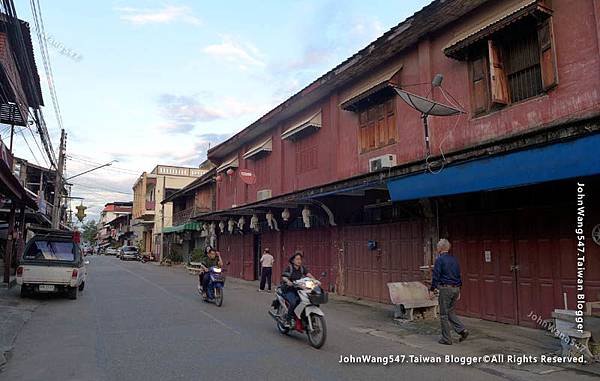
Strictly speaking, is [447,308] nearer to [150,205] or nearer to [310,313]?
[310,313]

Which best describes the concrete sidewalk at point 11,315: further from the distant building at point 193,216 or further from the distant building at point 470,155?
the distant building at point 193,216

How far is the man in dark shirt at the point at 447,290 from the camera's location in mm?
8398

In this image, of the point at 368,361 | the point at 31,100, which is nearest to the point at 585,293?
the point at 368,361

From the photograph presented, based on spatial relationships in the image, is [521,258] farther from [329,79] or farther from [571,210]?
[329,79]

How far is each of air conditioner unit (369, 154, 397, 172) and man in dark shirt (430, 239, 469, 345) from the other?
540cm

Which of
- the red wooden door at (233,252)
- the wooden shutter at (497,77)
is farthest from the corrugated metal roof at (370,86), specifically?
the red wooden door at (233,252)

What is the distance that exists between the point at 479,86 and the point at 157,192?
162 ft

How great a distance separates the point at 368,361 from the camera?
712 centimetres

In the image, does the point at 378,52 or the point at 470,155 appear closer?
the point at 470,155

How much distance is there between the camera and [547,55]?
9516 millimetres

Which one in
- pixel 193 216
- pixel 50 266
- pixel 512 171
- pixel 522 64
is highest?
pixel 522 64

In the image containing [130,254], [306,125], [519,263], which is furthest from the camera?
[130,254]

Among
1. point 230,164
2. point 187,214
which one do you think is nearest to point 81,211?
point 187,214

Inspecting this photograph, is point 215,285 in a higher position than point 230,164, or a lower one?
lower
